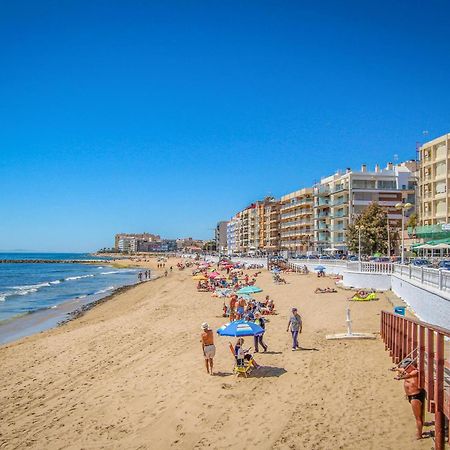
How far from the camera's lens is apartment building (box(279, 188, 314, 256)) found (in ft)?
250

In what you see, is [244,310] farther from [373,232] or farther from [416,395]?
[373,232]

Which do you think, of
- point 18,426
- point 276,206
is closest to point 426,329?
point 18,426

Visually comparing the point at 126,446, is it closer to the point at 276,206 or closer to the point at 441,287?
the point at 441,287

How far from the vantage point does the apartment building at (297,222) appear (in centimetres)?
7619

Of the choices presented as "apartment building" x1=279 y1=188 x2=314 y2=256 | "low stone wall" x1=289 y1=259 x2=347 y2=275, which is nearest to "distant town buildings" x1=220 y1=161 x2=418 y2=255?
"apartment building" x1=279 y1=188 x2=314 y2=256

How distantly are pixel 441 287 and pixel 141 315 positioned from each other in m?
16.4

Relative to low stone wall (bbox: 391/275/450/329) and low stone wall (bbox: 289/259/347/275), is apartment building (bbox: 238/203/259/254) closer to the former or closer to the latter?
low stone wall (bbox: 289/259/347/275)

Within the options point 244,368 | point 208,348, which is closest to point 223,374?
point 244,368

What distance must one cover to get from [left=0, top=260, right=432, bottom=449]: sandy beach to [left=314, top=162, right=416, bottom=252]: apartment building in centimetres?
4686

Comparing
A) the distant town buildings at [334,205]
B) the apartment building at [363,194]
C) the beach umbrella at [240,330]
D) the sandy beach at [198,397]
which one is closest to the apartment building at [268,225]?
the distant town buildings at [334,205]

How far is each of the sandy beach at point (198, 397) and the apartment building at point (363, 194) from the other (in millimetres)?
46856

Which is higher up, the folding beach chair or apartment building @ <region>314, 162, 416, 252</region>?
apartment building @ <region>314, 162, 416, 252</region>

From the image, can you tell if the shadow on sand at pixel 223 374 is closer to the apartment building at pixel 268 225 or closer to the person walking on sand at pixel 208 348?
the person walking on sand at pixel 208 348

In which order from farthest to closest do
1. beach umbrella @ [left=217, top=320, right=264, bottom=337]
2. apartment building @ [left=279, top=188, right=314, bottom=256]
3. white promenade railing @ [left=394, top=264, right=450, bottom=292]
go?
apartment building @ [left=279, top=188, right=314, bottom=256]
white promenade railing @ [left=394, top=264, right=450, bottom=292]
beach umbrella @ [left=217, top=320, right=264, bottom=337]
